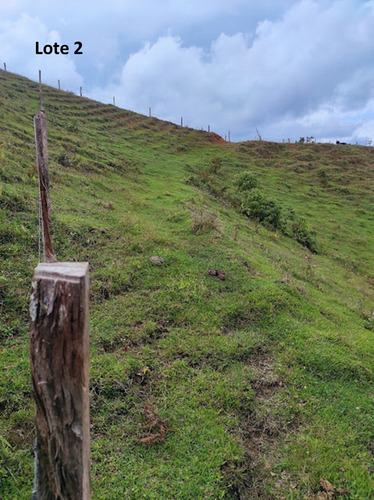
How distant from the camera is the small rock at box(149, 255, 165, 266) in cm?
623

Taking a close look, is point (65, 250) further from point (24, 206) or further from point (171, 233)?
point (171, 233)

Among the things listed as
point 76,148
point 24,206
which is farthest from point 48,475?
point 76,148

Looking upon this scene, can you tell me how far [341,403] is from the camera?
12.5 feet

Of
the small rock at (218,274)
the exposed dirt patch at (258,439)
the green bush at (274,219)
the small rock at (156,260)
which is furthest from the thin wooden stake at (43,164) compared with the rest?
the green bush at (274,219)

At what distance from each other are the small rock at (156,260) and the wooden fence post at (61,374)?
4.97 m

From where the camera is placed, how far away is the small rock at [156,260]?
20.4ft

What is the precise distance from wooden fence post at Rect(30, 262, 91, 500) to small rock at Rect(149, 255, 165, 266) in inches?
196

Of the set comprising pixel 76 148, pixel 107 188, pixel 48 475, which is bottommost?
pixel 48 475

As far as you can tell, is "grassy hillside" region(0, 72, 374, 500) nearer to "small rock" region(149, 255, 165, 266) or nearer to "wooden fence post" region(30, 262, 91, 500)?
"small rock" region(149, 255, 165, 266)

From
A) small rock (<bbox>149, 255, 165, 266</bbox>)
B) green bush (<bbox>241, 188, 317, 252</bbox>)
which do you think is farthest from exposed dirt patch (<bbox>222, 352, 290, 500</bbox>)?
green bush (<bbox>241, 188, 317, 252</bbox>)

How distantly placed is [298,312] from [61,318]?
5.03 metres

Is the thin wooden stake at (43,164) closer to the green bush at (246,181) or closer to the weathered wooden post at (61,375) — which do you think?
the weathered wooden post at (61,375)

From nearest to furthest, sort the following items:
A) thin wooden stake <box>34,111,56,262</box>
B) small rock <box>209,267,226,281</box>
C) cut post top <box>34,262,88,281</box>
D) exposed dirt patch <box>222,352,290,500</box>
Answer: cut post top <box>34,262,88,281</box> → thin wooden stake <box>34,111,56,262</box> → exposed dirt patch <box>222,352,290,500</box> → small rock <box>209,267,226,281</box>

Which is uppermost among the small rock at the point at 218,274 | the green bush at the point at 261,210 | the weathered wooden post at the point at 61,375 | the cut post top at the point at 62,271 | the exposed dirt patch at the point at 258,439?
the green bush at the point at 261,210
